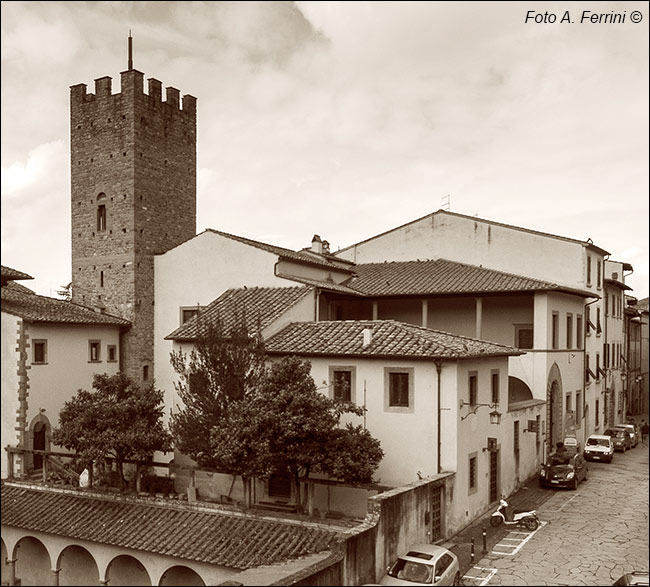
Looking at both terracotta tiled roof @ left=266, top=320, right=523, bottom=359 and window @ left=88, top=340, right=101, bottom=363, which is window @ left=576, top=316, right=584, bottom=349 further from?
window @ left=88, top=340, right=101, bottom=363

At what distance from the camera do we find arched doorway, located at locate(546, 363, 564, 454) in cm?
2983

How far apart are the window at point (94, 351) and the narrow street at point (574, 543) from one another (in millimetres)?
16899

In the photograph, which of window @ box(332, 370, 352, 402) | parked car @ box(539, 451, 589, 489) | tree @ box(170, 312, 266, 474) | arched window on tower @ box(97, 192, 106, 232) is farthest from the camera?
arched window on tower @ box(97, 192, 106, 232)

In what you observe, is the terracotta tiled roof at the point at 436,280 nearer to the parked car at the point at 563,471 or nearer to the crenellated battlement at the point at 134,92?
the parked car at the point at 563,471

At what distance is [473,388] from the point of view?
21547mm

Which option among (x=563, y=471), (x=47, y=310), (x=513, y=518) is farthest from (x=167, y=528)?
(x=563, y=471)

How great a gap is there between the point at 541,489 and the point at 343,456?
1072 centimetres

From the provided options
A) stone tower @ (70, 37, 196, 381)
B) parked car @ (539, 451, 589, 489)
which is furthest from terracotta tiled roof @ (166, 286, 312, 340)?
parked car @ (539, 451, 589, 489)

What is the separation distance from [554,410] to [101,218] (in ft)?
74.8

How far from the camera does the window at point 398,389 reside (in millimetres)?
21000

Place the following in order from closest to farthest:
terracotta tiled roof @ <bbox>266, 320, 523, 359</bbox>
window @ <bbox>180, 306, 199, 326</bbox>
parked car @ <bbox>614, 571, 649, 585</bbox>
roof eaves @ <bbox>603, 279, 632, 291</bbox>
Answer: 1. parked car @ <bbox>614, 571, 649, 585</bbox>
2. terracotta tiled roof @ <bbox>266, 320, 523, 359</bbox>
3. window @ <bbox>180, 306, 199, 326</bbox>
4. roof eaves @ <bbox>603, 279, 632, 291</bbox>

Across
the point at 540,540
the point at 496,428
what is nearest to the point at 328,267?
the point at 496,428

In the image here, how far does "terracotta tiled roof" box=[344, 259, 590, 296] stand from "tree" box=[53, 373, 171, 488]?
1267cm

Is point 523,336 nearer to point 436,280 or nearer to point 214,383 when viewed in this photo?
point 436,280
